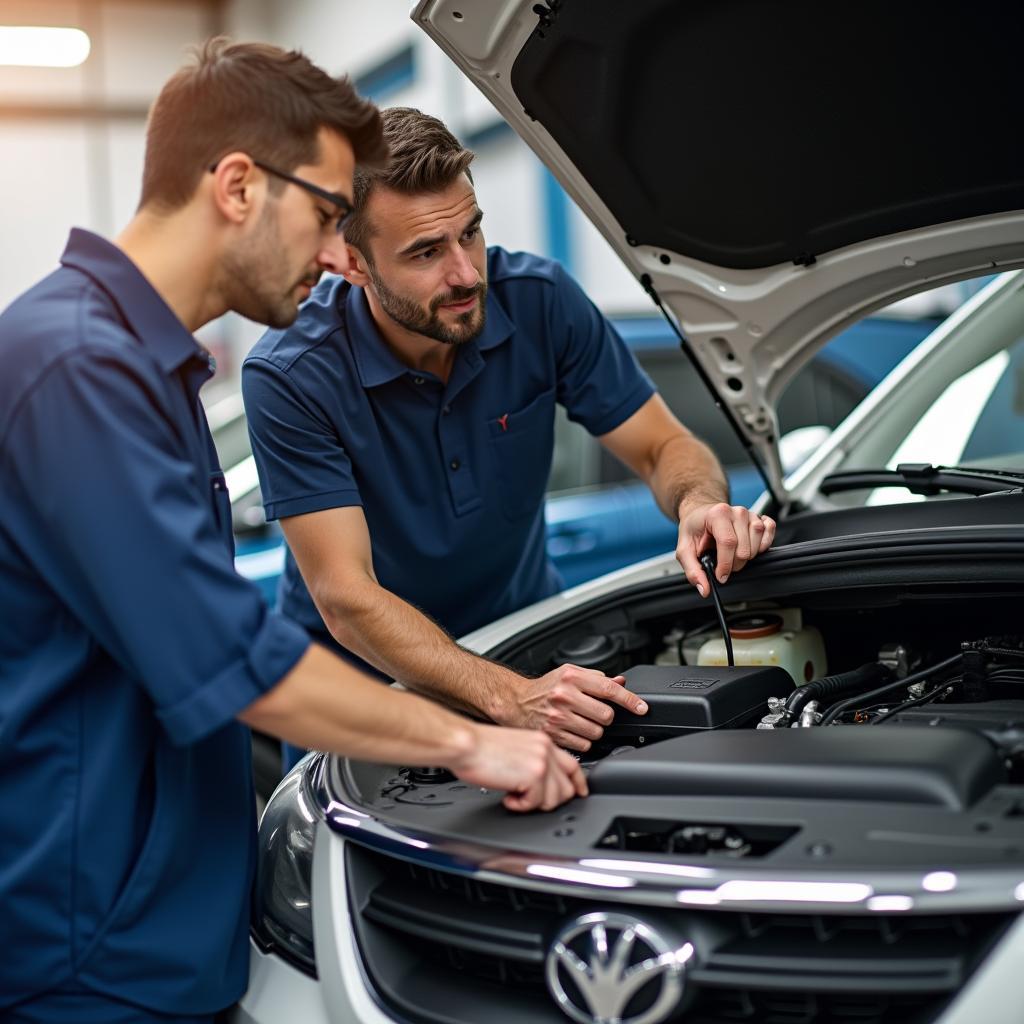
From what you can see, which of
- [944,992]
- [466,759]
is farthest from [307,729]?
[944,992]

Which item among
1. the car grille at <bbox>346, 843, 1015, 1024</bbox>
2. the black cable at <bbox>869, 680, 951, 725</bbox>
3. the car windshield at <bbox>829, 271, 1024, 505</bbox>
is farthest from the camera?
the car windshield at <bbox>829, 271, 1024, 505</bbox>

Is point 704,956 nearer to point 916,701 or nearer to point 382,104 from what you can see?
point 916,701

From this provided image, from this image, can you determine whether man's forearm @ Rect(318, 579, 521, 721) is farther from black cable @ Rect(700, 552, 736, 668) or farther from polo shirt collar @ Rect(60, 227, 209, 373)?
polo shirt collar @ Rect(60, 227, 209, 373)

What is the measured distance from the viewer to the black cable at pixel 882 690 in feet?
5.88

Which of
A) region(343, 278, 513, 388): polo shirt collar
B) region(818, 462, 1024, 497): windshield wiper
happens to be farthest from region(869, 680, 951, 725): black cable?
region(343, 278, 513, 388): polo shirt collar

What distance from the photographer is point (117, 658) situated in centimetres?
133

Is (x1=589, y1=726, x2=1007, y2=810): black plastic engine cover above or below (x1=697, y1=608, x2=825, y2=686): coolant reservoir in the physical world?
above

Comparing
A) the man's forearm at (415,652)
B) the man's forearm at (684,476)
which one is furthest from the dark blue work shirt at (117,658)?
the man's forearm at (684,476)

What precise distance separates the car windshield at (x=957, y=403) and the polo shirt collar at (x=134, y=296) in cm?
141

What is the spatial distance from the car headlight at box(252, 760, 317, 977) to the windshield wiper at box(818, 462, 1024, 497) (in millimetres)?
1179

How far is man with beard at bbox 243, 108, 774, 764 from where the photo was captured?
2064 millimetres

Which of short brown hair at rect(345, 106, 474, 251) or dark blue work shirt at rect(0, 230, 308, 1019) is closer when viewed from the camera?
dark blue work shirt at rect(0, 230, 308, 1019)

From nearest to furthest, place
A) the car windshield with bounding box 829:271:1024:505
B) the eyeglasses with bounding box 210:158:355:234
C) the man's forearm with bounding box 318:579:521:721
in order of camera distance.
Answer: the eyeglasses with bounding box 210:158:355:234, the man's forearm with bounding box 318:579:521:721, the car windshield with bounding box 829:271:1024:505

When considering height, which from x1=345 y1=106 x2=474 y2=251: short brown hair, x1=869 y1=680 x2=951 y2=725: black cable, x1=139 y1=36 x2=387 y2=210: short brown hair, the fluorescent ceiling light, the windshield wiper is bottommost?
x1=869 y1=680 x2=951 y2=725: black cable
